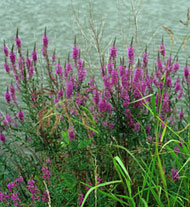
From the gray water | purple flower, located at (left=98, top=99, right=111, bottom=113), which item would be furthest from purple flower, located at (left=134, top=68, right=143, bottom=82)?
the gray water

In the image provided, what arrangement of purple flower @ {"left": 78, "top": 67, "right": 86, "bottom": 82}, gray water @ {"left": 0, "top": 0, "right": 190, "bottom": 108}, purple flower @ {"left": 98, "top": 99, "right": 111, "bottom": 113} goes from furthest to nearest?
1. gray water @ {"left": 0, "top": 0, "right": 190, "bottom": 108}
2. purple flower @ {"left": 78, "top": 67, "right": 86, "bottom": 82}
3. purple flower @ {"left": 98, "top": 99, "right": 111, "bottom": 113}

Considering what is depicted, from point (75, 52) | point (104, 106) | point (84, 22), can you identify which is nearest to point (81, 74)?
point (75, 52)

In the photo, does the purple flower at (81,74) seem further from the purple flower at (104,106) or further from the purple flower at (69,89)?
the purple flower at (104,106)

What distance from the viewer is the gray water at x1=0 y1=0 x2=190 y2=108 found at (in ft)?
21.3

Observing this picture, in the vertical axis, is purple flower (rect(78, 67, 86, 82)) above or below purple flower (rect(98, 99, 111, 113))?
above

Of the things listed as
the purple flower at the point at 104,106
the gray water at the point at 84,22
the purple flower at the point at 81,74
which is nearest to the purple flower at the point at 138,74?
the purple flower at the point at 104,106

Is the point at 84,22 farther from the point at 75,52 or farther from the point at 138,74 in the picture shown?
the point at 138,74

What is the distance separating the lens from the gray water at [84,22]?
6.50 metres

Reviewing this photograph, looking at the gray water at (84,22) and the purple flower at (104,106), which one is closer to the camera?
the purple flower at (104,106)

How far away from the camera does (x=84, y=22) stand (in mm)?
7281

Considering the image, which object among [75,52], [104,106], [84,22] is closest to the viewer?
[104,106]

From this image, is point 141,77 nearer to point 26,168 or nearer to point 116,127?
point 116,127

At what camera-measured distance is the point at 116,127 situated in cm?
270

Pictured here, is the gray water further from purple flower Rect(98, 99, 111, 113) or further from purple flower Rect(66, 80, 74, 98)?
purple flower Rect(98, 99, 111, 113)
